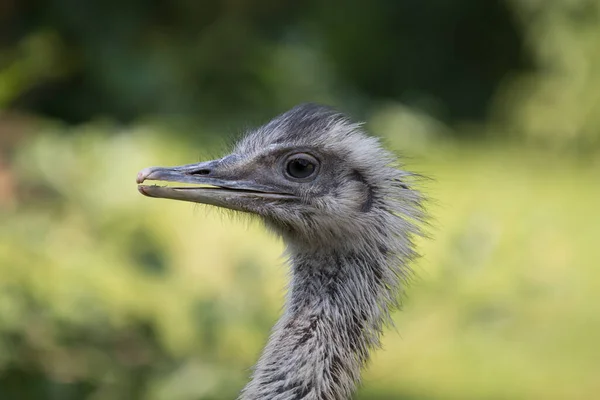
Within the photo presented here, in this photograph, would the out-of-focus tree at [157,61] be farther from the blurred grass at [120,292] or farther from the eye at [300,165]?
the eye at [300,165]

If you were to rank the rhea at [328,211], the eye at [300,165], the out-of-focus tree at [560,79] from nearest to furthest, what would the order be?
the rhea at [328,211] < the eye at [300,165] < the out-of-focus tree at [560,79]

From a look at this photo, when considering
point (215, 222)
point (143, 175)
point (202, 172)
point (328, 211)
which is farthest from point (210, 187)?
point (215, 222)

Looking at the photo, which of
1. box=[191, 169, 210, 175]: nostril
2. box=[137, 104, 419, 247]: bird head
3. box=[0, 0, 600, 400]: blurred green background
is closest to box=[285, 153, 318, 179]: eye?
box=[137, 104, 419, 247]: bird head

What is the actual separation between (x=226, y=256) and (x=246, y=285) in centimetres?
192

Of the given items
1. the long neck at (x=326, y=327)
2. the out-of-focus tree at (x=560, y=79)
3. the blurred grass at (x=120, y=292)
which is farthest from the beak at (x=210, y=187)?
the out-of-focus tree at (x=560, y=79)

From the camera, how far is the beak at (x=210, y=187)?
8.78 feet

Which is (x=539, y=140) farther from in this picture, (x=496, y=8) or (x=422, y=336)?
(x=422, y=336)

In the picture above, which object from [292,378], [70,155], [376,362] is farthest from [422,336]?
[292,378]

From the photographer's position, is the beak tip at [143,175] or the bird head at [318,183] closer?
the beak tip at [143,175]

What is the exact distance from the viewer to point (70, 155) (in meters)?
3.95

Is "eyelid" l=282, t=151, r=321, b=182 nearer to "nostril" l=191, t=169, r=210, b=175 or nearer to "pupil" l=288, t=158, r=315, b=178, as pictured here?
"pupil" l=288, t=158, r=315, b=178

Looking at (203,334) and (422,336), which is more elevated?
(422,336)

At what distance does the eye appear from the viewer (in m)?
2.88

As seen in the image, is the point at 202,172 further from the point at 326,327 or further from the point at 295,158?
the point at 326,327
